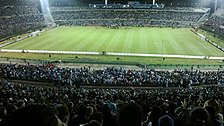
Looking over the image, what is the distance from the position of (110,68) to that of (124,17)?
81515 mm

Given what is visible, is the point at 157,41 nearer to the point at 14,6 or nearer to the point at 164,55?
the point at 164,55

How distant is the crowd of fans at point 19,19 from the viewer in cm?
8312

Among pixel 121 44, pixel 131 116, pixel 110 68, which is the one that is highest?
pixel 131 116

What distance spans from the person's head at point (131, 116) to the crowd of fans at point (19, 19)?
7211cm

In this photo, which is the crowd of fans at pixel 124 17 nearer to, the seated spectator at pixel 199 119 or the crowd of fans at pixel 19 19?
the crowd of fans at pixel 19 19

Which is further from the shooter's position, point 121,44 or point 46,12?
point 46,12

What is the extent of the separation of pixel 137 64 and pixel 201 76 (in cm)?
1288

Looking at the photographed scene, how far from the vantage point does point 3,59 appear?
51.2 meters

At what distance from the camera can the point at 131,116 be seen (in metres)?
6.49

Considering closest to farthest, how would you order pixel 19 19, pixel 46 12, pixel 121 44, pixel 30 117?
pixel 30 117 → pixel 121 44 → pixel 19 19 → pixel 46 12

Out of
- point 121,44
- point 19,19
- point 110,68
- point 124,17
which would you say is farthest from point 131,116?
point 124,17

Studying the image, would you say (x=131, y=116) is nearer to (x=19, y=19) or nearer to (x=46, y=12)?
(x=19, y=19)

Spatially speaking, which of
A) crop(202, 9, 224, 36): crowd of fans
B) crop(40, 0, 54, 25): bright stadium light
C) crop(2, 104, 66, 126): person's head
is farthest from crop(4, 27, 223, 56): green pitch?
crop(2, 104, 66, 126): person's head

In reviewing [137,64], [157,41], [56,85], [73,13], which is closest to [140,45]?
[157,41]
